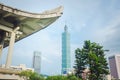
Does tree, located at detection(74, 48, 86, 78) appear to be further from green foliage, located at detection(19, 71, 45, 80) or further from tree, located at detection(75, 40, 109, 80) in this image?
green foliage, located at detection(19, 71, 45, 80)

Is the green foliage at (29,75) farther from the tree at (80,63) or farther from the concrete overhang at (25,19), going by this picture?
the tree at (80,63)

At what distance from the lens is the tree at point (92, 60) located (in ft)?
83.0

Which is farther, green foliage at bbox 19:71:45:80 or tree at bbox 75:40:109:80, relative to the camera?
tree at bbox 75:40:109:80

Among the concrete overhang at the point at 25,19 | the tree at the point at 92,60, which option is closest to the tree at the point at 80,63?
the tree at the point at 92,60

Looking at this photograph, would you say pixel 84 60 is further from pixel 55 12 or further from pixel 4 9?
pixel 4 9

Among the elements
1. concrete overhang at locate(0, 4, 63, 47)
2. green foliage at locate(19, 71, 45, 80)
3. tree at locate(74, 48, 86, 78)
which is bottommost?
green foliage at locate(19, 71, 45, 80)

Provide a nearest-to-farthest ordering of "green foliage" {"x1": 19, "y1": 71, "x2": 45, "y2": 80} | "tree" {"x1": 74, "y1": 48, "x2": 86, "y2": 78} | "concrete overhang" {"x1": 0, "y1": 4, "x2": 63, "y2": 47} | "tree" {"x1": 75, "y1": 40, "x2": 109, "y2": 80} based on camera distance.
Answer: "green foliage" {"x1": 19, "y1": 71, "x2": 45, "y2": 80} < "concrete overhang" {"x1": 0, "y1": 4, "x2": 63, "y2": 47} < "tree" {"x1": 75, "y1": 40, "x2": 109, "y2": 80} < "tree" {"x1": 74, "y1": 48, "x2": 86, "y2": 78}

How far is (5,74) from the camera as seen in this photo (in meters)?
16.1

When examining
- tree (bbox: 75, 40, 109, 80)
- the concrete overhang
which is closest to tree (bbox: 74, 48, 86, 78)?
tree (bbox: 75, 40, 109, 80)

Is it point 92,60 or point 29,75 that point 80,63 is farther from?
point 29,75

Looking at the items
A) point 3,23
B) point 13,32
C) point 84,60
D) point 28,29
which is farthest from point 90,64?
point 3,23

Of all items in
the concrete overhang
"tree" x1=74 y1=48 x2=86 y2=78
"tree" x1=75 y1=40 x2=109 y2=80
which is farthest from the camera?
"tree" x1=74 y1=48 x2=86 y2=78

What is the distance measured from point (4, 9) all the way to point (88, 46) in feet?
53.5

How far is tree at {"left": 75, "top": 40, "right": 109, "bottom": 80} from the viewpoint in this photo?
83.0 feet
